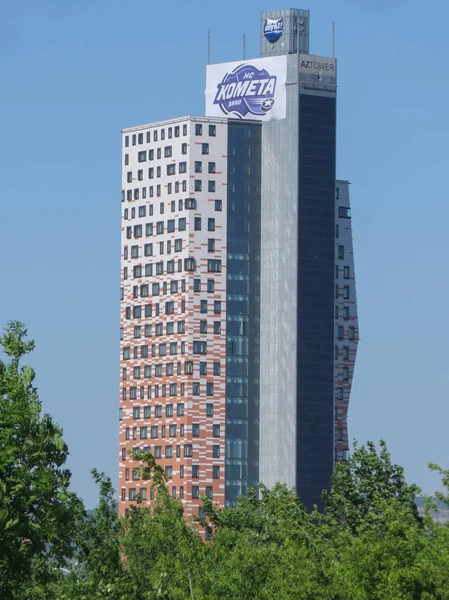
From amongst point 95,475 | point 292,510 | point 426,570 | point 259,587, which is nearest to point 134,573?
point 95,475

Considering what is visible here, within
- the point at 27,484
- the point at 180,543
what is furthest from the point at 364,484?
the point at 27,484

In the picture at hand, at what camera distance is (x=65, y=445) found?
6359cm

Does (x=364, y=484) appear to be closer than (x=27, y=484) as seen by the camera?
No

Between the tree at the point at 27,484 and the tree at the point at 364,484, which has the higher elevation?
the tree at the point at 364,484

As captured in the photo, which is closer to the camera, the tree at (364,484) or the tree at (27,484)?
the tree at (27,484)

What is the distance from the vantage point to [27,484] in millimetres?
62344

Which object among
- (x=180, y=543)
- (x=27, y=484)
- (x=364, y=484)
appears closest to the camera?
(x=27, y=484)

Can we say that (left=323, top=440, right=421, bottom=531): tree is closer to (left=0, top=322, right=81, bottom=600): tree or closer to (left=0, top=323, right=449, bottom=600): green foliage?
(left=0, top=323, right=449, bottom=600): green foliage

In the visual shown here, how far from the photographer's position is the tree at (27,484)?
62.1 metres

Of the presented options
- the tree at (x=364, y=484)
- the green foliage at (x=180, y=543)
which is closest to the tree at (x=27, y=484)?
the green foliage at (x=180, y=543)

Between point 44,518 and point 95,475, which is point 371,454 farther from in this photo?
point 44,518

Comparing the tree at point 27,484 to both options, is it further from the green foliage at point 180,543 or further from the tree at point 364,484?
the tree at point 364,484

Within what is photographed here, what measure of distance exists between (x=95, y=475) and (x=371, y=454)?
1524 inches

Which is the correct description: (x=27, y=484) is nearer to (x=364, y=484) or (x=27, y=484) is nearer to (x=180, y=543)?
(x=180, y=543)
